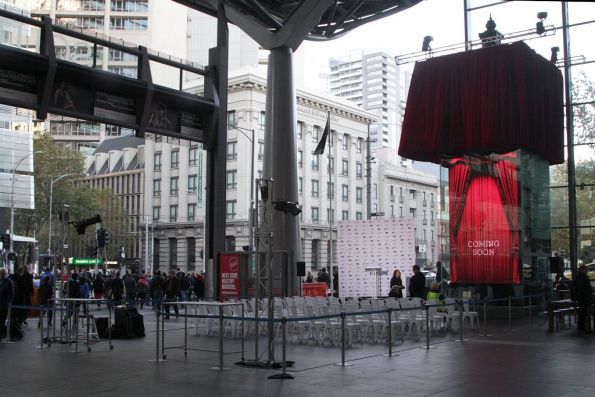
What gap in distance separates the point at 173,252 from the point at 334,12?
174ft

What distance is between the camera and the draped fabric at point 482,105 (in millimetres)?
22625

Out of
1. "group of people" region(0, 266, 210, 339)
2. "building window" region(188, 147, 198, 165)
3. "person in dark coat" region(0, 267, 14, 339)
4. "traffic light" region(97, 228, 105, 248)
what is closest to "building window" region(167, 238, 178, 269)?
"building window" region(188, 147, 198, 165)

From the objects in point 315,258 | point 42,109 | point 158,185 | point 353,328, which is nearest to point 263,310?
point 353,328

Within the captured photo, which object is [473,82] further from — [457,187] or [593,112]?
[593,112]

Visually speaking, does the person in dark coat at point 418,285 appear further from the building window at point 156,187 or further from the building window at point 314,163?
the building window at point 156,187

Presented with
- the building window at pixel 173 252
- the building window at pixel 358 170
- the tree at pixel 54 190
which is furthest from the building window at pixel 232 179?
the building window at pixel 358 170

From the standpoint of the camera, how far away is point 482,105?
23250mm

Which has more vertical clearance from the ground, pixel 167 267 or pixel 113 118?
pixel 113 118

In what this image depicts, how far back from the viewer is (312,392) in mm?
9773

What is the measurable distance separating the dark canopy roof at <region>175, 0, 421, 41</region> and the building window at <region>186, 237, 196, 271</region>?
46.9m

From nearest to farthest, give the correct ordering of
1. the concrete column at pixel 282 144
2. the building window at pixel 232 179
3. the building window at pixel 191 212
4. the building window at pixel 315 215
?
the concrete column at pixel 282 144
the building window at pixel 232 179
the building window at pixel 315 215
the building window at pixel 191 212

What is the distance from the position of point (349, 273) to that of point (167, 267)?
50.6 m

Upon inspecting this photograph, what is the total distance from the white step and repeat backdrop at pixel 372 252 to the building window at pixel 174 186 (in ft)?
158

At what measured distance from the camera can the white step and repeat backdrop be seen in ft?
102
